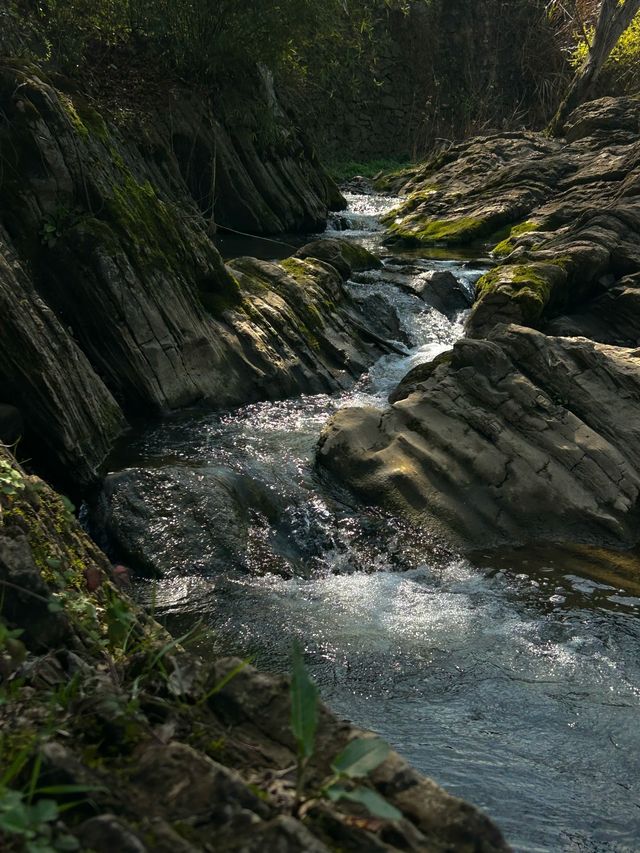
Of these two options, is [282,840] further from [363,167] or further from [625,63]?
[363,167]

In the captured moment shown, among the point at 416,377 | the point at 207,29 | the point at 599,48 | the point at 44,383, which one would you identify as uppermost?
the point at 207,29

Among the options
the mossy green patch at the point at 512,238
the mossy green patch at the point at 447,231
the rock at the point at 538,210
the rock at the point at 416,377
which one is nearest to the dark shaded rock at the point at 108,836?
the rock at the point at 416,377

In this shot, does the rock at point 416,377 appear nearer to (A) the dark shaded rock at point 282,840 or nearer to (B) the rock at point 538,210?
(B) the rock at point 538,210

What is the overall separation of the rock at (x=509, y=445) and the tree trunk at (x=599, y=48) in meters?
18.6

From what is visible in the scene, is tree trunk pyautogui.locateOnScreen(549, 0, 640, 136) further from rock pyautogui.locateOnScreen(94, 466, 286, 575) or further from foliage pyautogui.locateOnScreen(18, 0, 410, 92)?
rock pyautogui.locateOnScreen(94, 466, 286, 575)

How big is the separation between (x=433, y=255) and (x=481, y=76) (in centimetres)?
2014

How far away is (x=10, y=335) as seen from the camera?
6.59m

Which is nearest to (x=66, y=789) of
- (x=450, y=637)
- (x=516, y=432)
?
(x=450, y=637)

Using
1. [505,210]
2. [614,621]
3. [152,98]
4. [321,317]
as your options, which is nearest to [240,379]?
[321,317]

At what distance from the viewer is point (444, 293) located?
45.8ft

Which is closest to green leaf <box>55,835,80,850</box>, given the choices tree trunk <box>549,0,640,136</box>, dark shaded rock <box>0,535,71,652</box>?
dark shaded rock <box>0,535,71,652</box>

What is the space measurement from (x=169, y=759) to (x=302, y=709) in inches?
13.5

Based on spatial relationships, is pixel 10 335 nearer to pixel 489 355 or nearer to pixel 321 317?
pixel 489 355

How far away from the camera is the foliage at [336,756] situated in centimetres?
182
